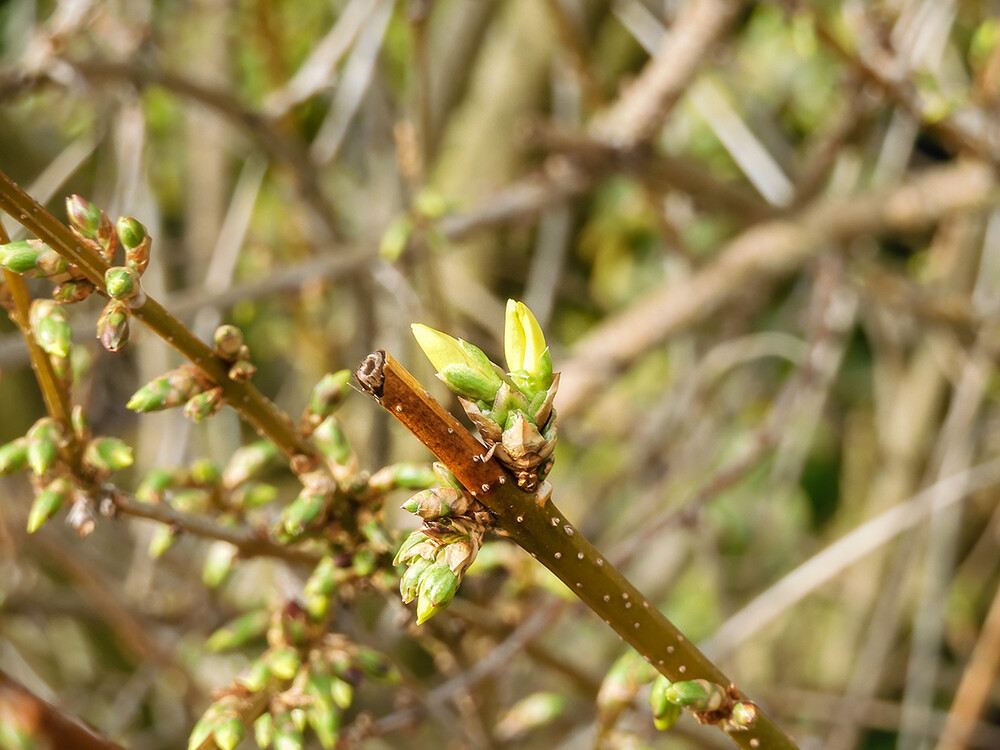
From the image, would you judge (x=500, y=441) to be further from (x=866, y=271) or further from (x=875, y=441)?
(x=875, y=441)

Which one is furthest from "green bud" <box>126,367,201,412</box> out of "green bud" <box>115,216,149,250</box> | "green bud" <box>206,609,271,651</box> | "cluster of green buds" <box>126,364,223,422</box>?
"green bud" <box>206,609,271,651</box>

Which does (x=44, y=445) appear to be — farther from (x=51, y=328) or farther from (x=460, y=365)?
(x=460, y=365)

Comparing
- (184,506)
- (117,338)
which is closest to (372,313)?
(184,506)

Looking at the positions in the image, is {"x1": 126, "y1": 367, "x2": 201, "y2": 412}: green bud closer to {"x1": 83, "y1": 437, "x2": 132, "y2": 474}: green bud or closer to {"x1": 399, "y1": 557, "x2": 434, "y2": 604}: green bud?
{"x1": 83, "y1": 437, "x2": 132, "y2": 474}: green bud

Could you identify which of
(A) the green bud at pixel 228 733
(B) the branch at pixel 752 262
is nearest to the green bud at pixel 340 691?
(A) the green bud at pixel 228 733

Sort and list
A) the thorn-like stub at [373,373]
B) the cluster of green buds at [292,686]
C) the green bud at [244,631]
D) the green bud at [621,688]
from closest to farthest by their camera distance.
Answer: the thorn-like stub at [373,373], the cluster of green buds at [292,686], the green bud at [621,688], the green bud at [244,631]

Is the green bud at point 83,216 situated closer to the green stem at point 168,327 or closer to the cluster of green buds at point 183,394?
the green stem at point 168,327

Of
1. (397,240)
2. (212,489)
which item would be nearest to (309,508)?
(212,489)
